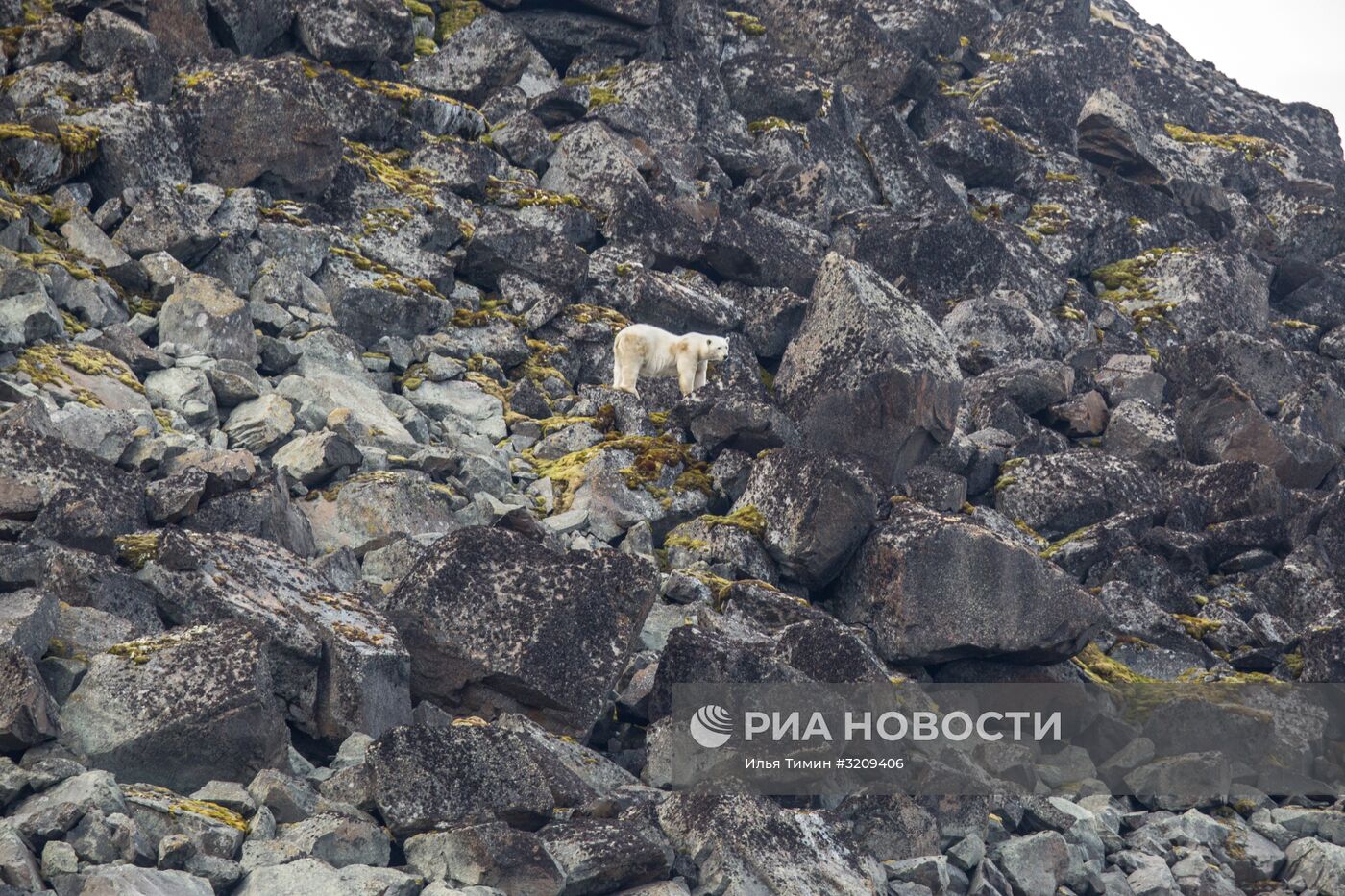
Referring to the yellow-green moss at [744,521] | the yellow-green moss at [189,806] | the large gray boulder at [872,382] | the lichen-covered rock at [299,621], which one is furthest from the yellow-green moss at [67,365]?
the large gray boulder at [872,382]

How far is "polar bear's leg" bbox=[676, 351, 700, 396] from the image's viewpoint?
104ft

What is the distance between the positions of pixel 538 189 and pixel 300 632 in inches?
820

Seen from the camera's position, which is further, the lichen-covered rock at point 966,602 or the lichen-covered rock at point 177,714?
the lichen-covered rock at point 966,602

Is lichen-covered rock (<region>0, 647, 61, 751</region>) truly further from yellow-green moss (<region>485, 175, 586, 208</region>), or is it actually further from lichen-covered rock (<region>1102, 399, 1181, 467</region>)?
lichen-covered rock (<region>1102, 399, 1181, 467</region>)

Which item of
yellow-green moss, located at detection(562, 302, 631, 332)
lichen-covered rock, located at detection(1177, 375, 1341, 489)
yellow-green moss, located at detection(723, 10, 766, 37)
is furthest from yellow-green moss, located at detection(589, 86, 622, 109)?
Result: lichen-covered rock, located at detection(1177, 375, 1341, 489)

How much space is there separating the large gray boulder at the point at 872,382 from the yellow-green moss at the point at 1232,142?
2749 centimetres

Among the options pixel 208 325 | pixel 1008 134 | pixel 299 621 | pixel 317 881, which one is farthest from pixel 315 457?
pixel 1008 134

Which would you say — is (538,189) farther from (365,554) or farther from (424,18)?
(365,554)

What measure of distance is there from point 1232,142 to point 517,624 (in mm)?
43264

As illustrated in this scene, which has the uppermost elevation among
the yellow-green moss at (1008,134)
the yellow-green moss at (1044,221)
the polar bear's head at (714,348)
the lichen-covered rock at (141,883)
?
the yellow-green moss at (1008,134)

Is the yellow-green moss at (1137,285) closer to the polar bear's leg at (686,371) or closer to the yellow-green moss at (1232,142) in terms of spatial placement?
the yellow-green moss at (1232,142)

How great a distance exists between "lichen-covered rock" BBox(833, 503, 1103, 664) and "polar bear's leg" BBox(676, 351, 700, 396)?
21.6 ft

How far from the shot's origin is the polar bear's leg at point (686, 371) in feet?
104

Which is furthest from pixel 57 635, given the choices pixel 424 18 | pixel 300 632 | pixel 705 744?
pixel 424 18
